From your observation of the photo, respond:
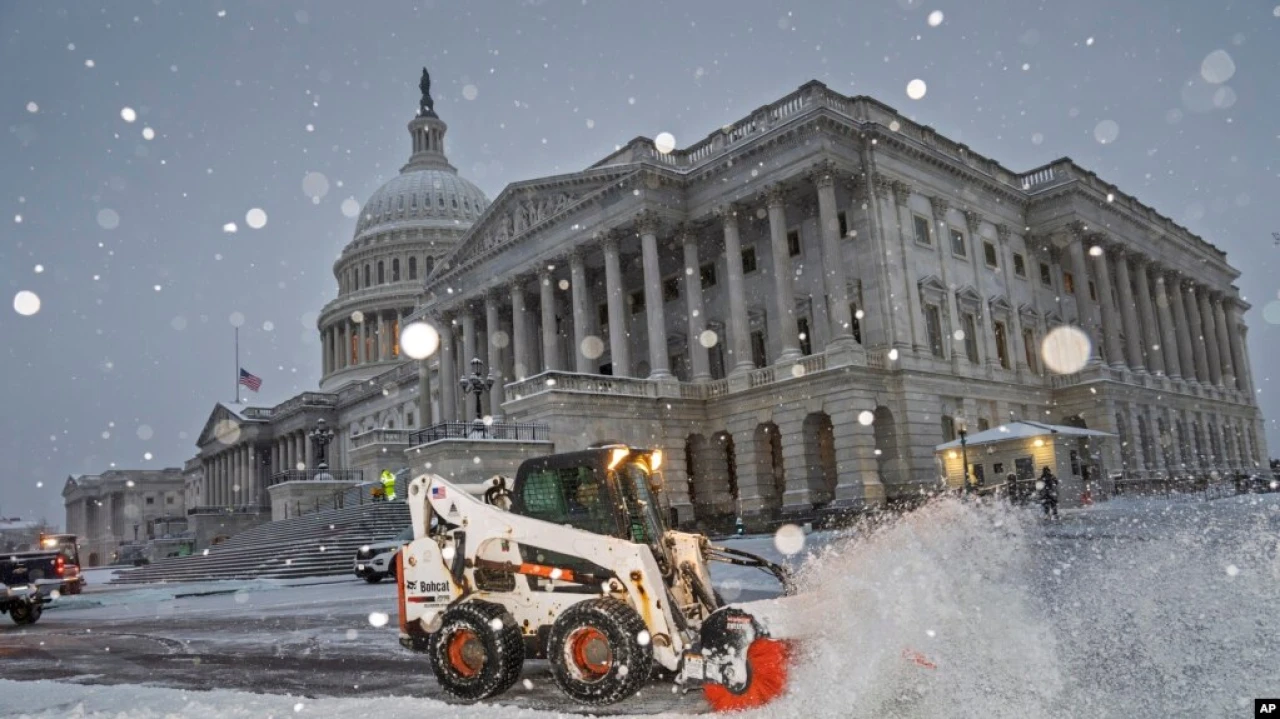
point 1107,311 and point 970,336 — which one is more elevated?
point 1107,311

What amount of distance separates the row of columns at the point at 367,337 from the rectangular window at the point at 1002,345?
220ft

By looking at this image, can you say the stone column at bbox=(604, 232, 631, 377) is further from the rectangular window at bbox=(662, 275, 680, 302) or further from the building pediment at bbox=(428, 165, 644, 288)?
the rectangular window at bbox=(662, 275, 680, 302)

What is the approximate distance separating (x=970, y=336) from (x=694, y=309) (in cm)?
1260

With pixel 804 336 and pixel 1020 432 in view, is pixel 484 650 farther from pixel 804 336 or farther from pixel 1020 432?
pixel 804 336

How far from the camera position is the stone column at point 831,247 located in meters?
35.1

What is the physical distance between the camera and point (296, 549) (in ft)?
122

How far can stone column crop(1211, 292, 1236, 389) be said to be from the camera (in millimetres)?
60562

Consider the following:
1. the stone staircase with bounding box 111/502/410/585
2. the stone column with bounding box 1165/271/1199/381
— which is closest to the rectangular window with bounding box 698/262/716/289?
the stone staircase with bounding box 111/502/410/585

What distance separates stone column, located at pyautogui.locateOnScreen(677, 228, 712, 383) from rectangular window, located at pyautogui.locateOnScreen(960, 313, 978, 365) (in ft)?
37.9

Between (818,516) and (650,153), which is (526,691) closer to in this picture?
(818,516)

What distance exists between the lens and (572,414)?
118 ft

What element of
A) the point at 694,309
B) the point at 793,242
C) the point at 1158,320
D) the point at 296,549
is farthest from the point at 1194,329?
the point at 296,549

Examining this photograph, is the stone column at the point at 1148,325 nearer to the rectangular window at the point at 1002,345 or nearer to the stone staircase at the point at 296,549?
the rectangular window at the point at 1002,345

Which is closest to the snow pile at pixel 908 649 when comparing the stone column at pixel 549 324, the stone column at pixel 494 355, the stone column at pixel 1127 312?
the stone column at pixel 549 324
